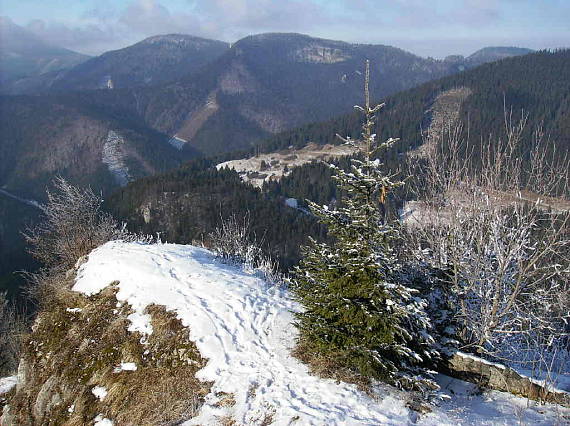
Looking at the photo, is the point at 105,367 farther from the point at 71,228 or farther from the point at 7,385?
the point at 71,228

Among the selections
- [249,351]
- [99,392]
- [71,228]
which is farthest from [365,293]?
[71,228]

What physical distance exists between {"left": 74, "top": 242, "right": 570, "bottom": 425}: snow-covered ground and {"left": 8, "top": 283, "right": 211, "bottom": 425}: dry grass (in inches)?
18.8

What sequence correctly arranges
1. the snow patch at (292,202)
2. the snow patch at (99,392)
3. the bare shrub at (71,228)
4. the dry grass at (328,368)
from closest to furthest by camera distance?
the dry grass at (328,368)
the snow patch at (99,392)
the bare shrub at (71,228)
the snow patch at (292,202)

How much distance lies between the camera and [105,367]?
1327 centimetres

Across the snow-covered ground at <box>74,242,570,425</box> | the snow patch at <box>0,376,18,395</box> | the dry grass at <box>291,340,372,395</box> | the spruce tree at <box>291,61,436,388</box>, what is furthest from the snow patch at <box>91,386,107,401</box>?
the snow patch at <box>0,376,18,395</box>

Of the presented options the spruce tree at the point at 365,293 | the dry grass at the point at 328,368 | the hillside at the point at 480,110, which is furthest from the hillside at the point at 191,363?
the hillside at the point at 480,110

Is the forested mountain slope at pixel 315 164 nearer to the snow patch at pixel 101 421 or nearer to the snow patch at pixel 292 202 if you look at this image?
the snow patch at pixel 292 202

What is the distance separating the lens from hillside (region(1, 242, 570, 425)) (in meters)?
9.98

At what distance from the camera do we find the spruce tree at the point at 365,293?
10000 millimetres

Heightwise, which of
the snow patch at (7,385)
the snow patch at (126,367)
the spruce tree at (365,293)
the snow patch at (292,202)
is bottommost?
the snow patch at (292,202)

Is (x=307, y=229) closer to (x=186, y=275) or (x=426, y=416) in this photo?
(x=186, y=275)

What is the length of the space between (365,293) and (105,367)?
30.0 feet

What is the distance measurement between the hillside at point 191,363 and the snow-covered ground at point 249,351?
0.04m

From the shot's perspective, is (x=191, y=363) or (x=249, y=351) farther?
(x=249, y=351)
